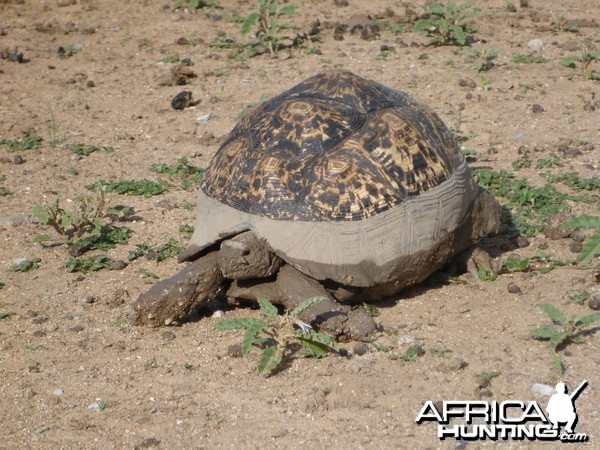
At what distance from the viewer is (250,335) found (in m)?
5.23

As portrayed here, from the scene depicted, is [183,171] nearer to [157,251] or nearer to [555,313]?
[157,251]

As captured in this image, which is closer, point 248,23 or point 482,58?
point 482,58

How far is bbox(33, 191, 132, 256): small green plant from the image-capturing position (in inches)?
281

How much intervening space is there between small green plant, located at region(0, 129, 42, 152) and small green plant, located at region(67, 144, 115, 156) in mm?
383

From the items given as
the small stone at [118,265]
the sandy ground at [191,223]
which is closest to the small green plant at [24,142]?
the sandy ground at [191,223]

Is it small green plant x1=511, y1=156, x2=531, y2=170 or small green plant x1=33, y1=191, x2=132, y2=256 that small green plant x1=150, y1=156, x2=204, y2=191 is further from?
small green plant x1=511, y1=156, x2=531, y2=170

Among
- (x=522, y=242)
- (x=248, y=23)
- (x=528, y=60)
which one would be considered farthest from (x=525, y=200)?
(x=248, y=23)

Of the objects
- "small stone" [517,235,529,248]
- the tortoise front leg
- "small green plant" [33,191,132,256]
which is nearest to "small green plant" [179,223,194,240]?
"small green plant" [33,191,132,256]

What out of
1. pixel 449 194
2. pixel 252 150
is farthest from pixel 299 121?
pixel 449 194

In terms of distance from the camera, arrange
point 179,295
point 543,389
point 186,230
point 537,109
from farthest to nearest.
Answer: point 537,109
point 186,230
point 179,295
point 543,389

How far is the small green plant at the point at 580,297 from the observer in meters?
5.68

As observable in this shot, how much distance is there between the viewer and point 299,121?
5.82 meters

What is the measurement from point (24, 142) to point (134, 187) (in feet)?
5.95

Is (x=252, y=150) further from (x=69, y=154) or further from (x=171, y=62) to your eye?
(x=171, y=62)
